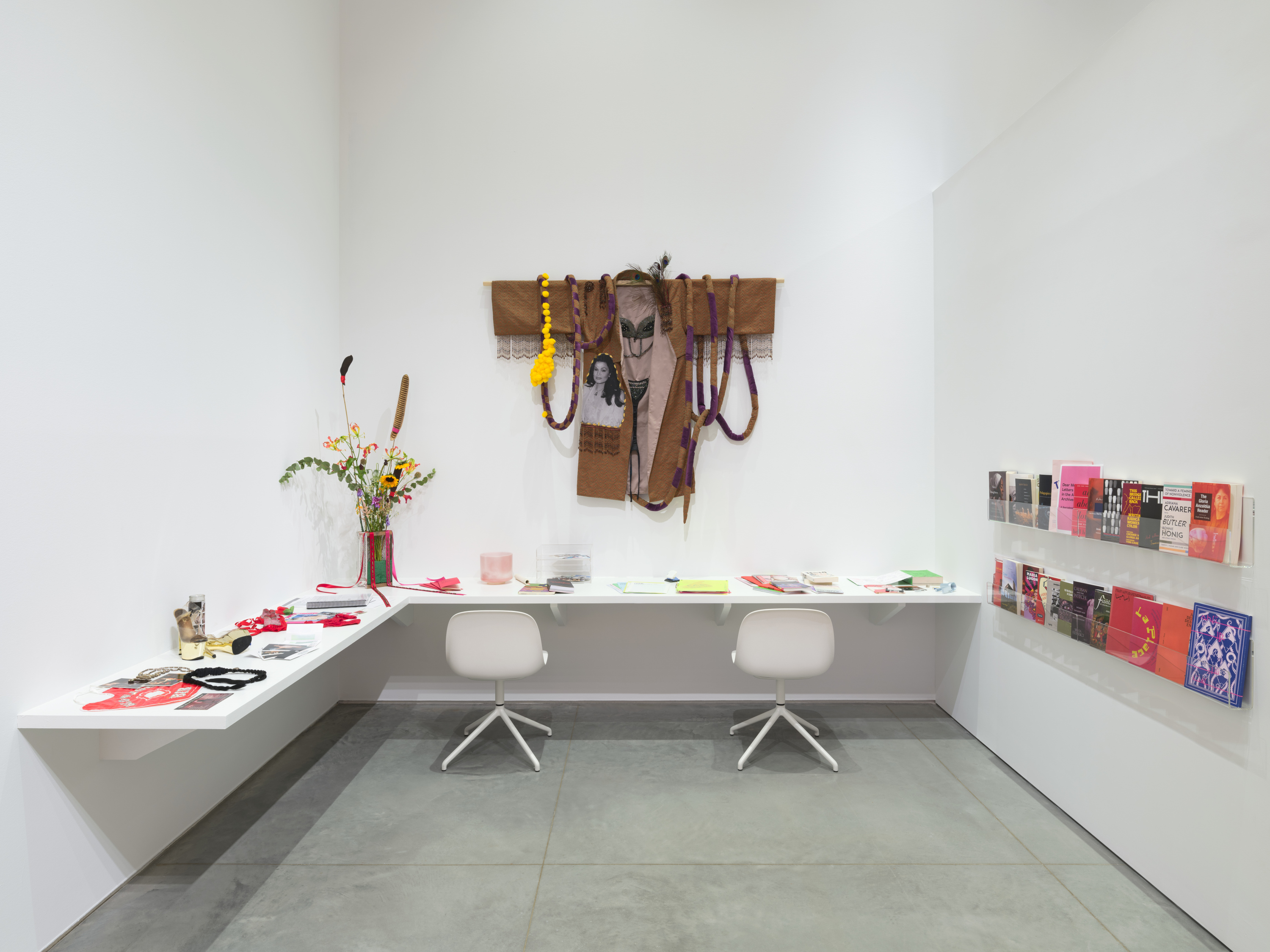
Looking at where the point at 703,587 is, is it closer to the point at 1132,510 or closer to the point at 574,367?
the point at 574,367

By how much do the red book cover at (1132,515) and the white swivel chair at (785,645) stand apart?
1.18 metres

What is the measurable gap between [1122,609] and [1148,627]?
0.12 metres

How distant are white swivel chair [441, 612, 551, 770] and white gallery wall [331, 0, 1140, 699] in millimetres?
835

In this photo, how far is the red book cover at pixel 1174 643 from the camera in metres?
2.13

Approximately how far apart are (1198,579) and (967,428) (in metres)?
1.52

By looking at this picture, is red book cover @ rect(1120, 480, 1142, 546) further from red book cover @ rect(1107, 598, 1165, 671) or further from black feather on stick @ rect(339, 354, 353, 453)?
black feather on stick @ rect(339, 354, 353, 453)

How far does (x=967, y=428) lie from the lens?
352 cm

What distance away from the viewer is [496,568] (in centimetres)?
369

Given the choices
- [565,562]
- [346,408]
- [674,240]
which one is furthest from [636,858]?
[674,240]

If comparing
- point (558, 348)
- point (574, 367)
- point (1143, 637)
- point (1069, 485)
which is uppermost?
point (558, 348)

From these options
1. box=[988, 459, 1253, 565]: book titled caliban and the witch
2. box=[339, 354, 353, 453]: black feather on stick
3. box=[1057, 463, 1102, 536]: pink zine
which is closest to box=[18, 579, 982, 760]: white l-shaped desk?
box=[988, 459, 1253, 565]: book titled caliban and the witch

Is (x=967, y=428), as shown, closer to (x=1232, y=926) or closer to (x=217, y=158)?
(x=1232, y=926)

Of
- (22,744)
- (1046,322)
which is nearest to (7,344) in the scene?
(22,744)

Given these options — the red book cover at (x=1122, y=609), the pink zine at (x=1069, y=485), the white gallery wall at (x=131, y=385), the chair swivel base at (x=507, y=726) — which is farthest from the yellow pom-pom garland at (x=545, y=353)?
the red book cover at (x=1122, y=609)
